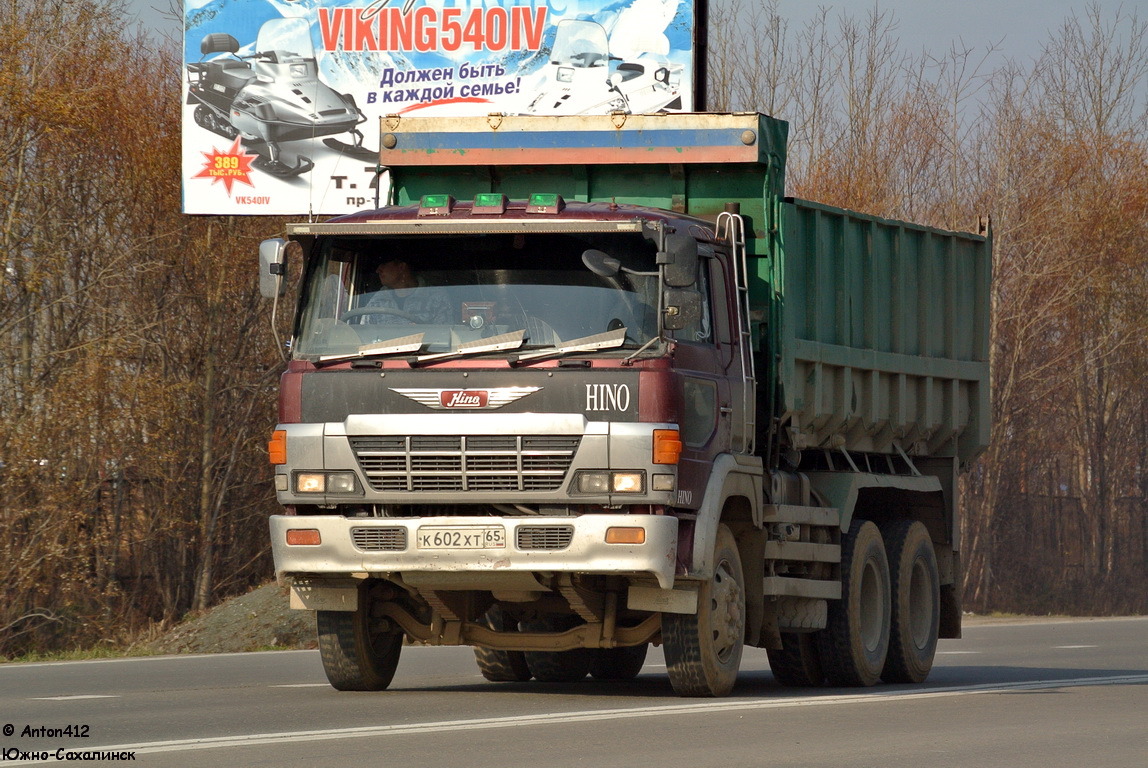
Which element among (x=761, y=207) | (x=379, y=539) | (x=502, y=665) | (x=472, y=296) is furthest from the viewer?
(x=502, y=665)

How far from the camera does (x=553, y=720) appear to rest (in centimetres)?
984

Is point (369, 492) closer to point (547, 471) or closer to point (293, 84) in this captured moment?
point (547, 471)

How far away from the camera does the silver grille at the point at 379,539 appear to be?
10188 millimetres

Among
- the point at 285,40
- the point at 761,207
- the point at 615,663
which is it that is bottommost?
the point at 615,663

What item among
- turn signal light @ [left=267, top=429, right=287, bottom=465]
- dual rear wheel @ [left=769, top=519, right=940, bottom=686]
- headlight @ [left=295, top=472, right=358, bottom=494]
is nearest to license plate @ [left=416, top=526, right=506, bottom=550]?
headlight @ [left=295, top=472, right=358, bottom=494]

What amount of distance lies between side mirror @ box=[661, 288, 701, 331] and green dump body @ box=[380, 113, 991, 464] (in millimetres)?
1638

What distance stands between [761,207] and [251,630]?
880 centimetres

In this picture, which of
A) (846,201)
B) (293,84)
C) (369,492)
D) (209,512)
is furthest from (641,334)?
(846,201)

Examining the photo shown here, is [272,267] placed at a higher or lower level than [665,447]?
higher

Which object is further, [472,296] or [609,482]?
[472,296]

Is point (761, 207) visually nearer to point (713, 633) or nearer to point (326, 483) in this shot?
point (713, 633)

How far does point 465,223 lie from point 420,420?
46.9 inches

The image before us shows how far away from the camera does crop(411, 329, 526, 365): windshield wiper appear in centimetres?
1013

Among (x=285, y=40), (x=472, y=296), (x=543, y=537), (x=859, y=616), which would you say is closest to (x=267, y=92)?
(x=285, y=40)
